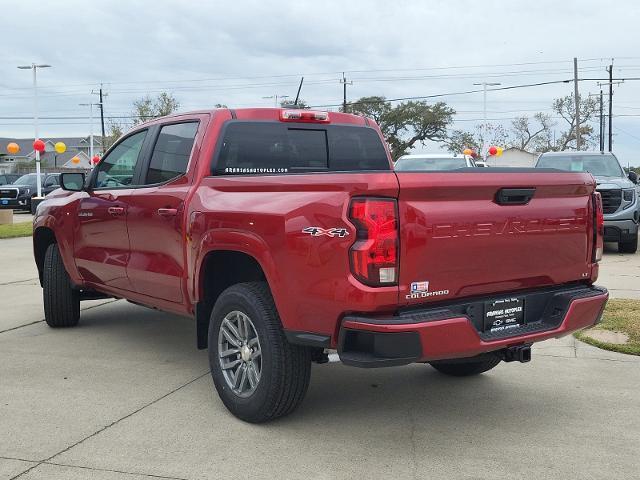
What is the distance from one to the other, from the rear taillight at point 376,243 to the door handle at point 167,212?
1.75 meters

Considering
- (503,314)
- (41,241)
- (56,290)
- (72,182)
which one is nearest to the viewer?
(503,314)

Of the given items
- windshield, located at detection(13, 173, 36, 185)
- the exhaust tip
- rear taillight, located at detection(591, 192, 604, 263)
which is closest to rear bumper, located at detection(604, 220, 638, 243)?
rear taillight, located at detection(591, 192, 604, 263)

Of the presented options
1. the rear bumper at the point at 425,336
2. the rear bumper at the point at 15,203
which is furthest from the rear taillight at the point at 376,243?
the rear bumper at the point at 15,203

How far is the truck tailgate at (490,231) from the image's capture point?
331 centimetres

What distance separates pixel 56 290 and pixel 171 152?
2.29m

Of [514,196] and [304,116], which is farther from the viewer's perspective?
[304,116]

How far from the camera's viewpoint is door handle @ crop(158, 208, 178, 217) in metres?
4.59

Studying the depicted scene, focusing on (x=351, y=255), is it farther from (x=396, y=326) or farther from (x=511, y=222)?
(x=511, y=222)

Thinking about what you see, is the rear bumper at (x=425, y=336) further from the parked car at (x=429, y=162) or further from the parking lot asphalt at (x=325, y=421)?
the parked car at (x=429, y=162)

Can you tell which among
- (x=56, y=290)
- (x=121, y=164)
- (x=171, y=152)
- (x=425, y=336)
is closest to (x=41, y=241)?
(x=56, y=290)

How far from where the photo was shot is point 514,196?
11.9 ft

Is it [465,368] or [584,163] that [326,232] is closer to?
[465,368]

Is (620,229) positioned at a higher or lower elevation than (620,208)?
lower

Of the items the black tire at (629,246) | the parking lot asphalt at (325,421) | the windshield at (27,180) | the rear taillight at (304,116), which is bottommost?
the parking lot asphalt at (325,421)
